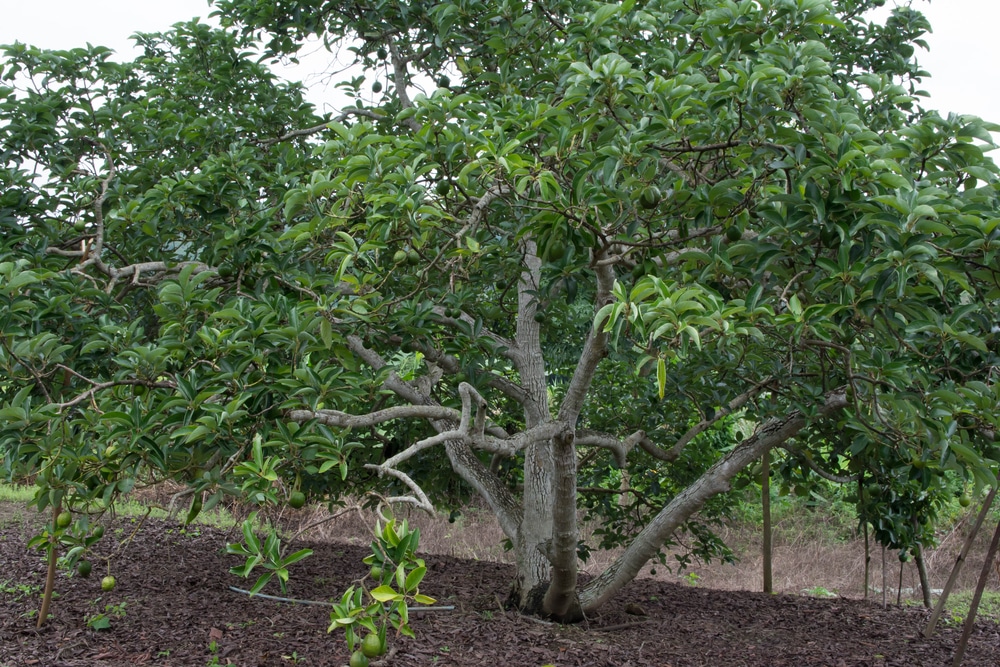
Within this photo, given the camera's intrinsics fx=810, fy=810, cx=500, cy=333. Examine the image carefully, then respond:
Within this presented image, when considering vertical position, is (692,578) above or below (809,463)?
below

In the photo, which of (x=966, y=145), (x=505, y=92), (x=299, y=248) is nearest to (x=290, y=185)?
(x=299, y=248)

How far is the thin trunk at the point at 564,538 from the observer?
155 inches

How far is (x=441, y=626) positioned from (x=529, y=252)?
2201 millimetres

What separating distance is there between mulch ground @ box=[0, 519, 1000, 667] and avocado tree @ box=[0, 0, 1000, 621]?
484 millimetres

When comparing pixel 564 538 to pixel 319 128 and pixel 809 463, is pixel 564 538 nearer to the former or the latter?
pixel 809 463

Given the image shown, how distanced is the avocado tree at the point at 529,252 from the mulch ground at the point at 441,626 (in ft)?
1.59

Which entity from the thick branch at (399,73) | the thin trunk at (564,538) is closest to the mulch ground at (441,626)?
the thin trunk at (564,538)

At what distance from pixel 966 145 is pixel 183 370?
262 cm

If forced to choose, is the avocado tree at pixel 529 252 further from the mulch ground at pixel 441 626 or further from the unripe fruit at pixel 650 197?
the mulch ground at pixel 441 626

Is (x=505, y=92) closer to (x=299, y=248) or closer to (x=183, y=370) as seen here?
(x=299, y=248)

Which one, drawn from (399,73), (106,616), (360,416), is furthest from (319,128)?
(106,616)

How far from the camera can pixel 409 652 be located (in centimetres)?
376

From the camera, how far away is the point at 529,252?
195 inches

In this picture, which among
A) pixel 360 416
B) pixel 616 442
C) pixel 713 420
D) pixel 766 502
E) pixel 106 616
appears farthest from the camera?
pixel 766 502
